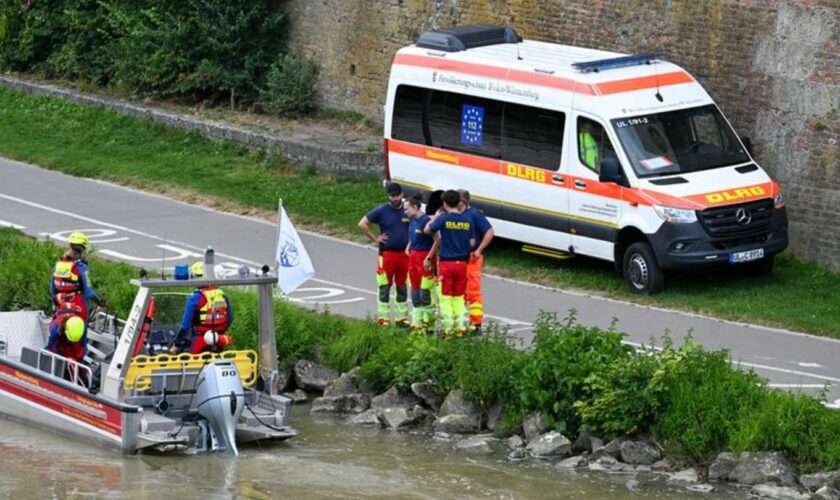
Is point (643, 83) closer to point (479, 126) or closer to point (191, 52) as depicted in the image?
point (479, 126)

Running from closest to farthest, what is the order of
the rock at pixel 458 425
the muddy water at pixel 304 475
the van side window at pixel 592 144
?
1. the muddy water at pixel 304 475
2. the rock at pixel 458 425
3. the van side window at pixel 592 144

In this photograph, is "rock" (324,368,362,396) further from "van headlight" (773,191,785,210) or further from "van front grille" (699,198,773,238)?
"van headlight" (773,191,785,210)

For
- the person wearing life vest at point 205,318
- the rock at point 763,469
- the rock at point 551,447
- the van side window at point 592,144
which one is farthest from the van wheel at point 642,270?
the person wearing life vest at point 205,318

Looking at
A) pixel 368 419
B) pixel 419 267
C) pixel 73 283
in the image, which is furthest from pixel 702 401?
pixel 73 283

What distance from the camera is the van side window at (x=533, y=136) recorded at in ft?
78.2

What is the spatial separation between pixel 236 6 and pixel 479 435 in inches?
613

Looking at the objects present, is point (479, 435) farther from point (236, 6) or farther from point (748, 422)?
point (236, 6)

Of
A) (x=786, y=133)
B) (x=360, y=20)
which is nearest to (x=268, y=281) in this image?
(x=786, y=133)

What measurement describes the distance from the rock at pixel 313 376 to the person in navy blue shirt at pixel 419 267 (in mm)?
1045

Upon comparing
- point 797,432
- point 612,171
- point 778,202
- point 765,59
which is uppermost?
point 765,59

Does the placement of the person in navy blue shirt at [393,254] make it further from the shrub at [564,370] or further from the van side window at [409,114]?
the van side window at [409,114]

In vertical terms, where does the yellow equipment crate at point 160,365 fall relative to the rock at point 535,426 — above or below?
above

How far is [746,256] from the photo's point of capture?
22.9m

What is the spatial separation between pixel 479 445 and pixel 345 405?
204cm
